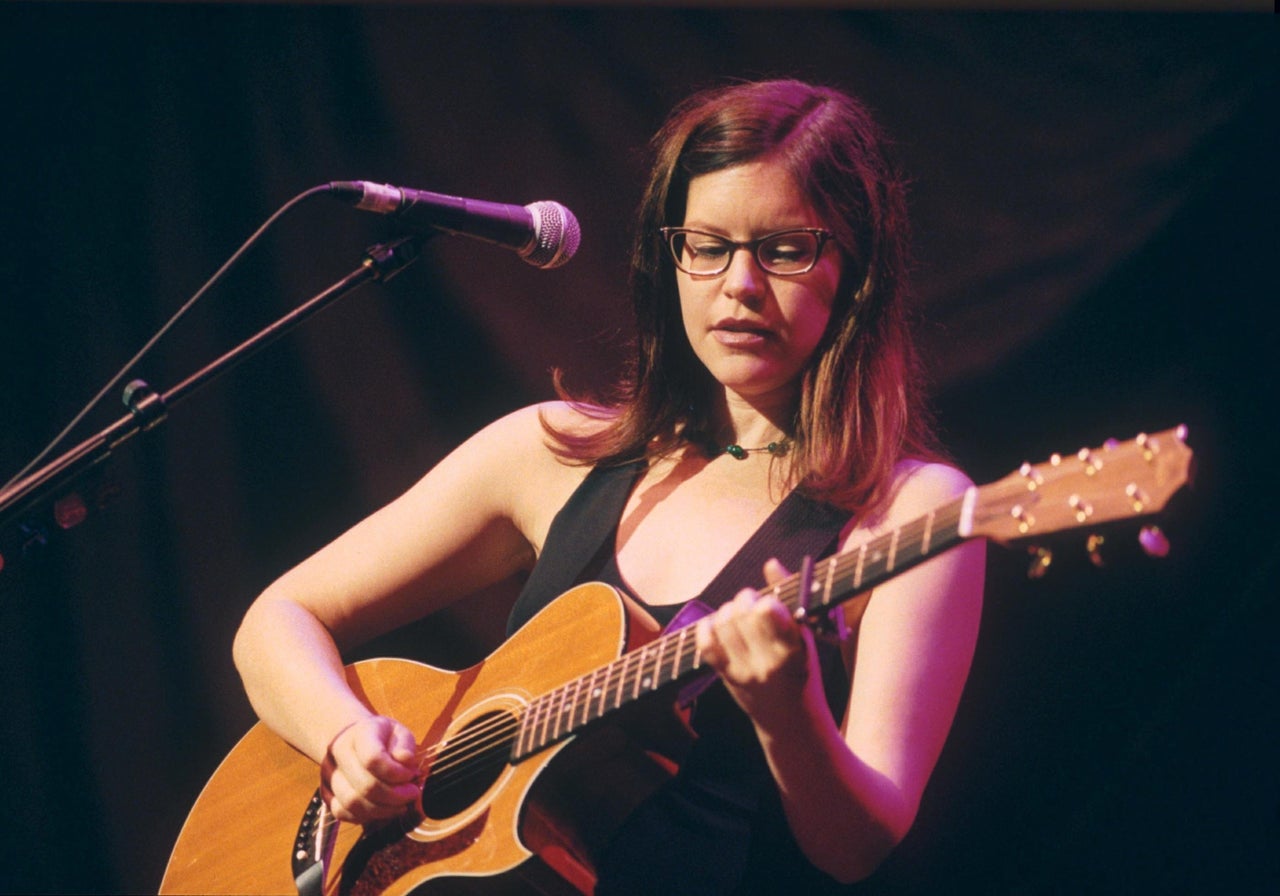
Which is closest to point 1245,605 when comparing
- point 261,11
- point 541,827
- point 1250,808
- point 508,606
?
point 1250,808

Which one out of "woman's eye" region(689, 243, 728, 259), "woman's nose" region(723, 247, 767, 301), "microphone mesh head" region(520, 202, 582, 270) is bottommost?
"woman's nose" region(723, 247, 767, 301)

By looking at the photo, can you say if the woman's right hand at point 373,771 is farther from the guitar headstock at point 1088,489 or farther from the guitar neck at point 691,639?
the guitar headstock at point 1088,489

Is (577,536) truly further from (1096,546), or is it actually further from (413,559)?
(1096,546)

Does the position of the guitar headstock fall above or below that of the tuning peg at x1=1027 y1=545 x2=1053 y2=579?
above

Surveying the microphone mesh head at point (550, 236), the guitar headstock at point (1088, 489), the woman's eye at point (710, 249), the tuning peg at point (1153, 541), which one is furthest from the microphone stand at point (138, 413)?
the tuning peg at point (1153, 541)

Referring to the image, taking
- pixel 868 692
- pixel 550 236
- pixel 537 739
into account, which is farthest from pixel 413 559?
pixel 868 692

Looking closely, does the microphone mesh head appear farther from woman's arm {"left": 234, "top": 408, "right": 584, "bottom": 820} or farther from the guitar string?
the guitar string

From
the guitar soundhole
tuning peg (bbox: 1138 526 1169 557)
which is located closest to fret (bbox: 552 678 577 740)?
the guitar soundhole

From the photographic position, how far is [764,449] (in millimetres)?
1886

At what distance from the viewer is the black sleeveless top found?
62.1 inches

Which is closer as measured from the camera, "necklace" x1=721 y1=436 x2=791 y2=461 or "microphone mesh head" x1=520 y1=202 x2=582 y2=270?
"microphone mesh head" x1=520 y1=202 x2=582 y2=270

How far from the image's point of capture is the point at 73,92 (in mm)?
A: 2510

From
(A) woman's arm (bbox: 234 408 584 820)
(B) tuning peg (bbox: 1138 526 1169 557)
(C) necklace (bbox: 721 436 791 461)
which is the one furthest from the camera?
(A) woman's arm (bbox: 234 408 584 820)

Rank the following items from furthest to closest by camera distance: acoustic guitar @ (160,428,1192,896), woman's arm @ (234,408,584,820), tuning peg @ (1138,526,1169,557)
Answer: woman's arm @ (234,408,584,820) < acoustic guitar @ (160,428,1192,896) < tuning peg @ (1138,526,1169,557)
